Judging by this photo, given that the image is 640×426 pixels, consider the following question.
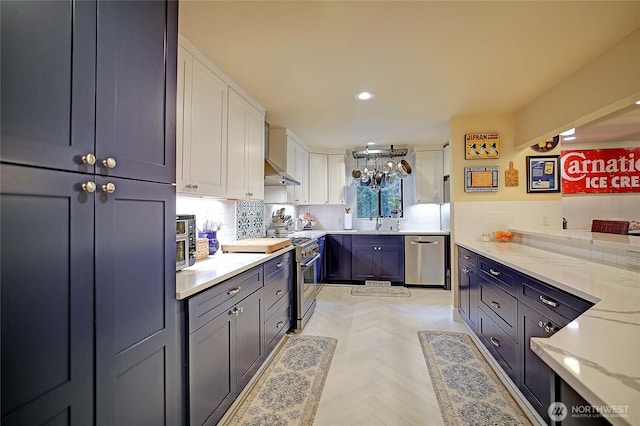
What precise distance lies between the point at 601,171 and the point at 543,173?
2.93 meters

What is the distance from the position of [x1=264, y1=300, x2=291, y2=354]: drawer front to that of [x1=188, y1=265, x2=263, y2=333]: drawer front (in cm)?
44

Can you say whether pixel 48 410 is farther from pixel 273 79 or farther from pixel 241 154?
pixel 273 79

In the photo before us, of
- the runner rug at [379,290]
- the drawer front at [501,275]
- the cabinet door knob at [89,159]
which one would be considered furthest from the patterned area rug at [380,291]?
the cabinet door knob at [89,159]

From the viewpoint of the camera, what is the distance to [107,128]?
3.06ft

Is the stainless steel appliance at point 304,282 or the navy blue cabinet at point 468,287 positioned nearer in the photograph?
the navy blue cabinet at point 468,287

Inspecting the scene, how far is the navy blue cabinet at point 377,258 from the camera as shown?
190 inches

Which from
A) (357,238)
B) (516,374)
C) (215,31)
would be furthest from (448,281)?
(215,31)

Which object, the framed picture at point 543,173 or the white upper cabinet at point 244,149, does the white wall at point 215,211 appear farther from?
the framed picture at point 543,173

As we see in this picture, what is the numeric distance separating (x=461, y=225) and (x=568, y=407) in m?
2.90

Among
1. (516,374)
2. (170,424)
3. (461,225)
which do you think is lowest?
(516,374)

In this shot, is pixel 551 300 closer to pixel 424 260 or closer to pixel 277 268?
pixel 277 268

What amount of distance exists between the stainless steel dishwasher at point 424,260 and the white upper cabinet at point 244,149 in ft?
9.34

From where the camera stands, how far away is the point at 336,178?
523 cm

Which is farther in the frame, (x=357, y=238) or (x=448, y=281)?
(x=357, y=238)
